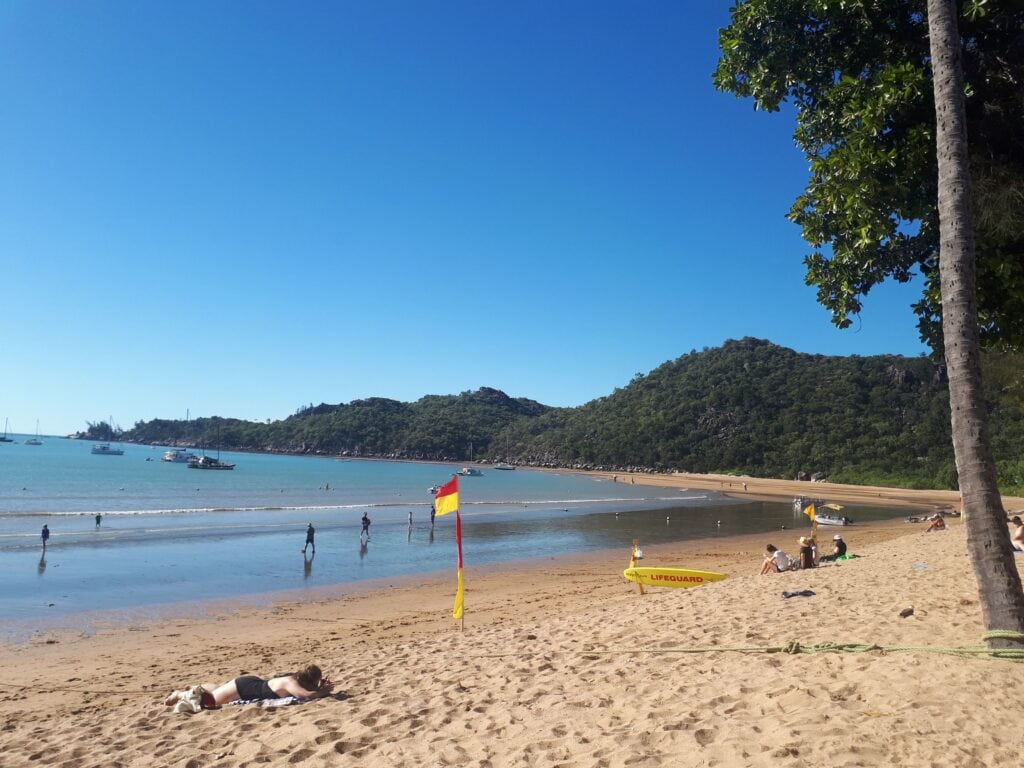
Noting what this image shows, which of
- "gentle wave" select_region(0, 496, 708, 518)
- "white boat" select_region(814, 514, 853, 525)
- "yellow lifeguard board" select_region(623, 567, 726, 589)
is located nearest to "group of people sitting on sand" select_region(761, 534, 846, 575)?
"yellow lifeguard board" select_region(623, 567, 726, 589)

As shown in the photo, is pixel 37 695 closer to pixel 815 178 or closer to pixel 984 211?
pixel 815 178

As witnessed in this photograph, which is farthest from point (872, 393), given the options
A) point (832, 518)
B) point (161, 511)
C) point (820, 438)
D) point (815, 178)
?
point (815, 178)

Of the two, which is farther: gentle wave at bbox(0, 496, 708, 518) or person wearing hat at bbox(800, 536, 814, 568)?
gentle wave at bbox(0, 496, 708, 518)

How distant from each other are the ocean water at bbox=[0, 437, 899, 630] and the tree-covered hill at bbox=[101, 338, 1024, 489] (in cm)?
2822

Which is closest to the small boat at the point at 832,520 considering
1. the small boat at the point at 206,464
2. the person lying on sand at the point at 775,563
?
the person lying on sand at the point at 775,563

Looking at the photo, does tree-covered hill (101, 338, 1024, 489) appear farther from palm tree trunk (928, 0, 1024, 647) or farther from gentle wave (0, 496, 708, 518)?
palm tree trunk (928, 0, 1024, 647)

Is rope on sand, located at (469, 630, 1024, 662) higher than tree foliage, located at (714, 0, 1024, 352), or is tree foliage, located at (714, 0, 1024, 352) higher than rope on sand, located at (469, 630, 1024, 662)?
tree foliage, located at (714, 0, 1024, 352)

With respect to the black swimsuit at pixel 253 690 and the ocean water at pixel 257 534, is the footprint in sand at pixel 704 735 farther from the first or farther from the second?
the ocean water at pixel 257 534

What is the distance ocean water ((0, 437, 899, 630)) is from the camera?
1959cm

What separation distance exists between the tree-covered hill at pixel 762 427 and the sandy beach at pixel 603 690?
50.4m

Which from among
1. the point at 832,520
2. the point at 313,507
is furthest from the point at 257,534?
the point at 832,520

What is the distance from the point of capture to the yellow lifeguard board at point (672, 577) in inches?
581

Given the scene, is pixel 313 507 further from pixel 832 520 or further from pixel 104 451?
pixel 104 451

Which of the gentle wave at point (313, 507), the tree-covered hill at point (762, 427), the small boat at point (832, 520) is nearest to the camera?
the small boat at point (832, 520)
